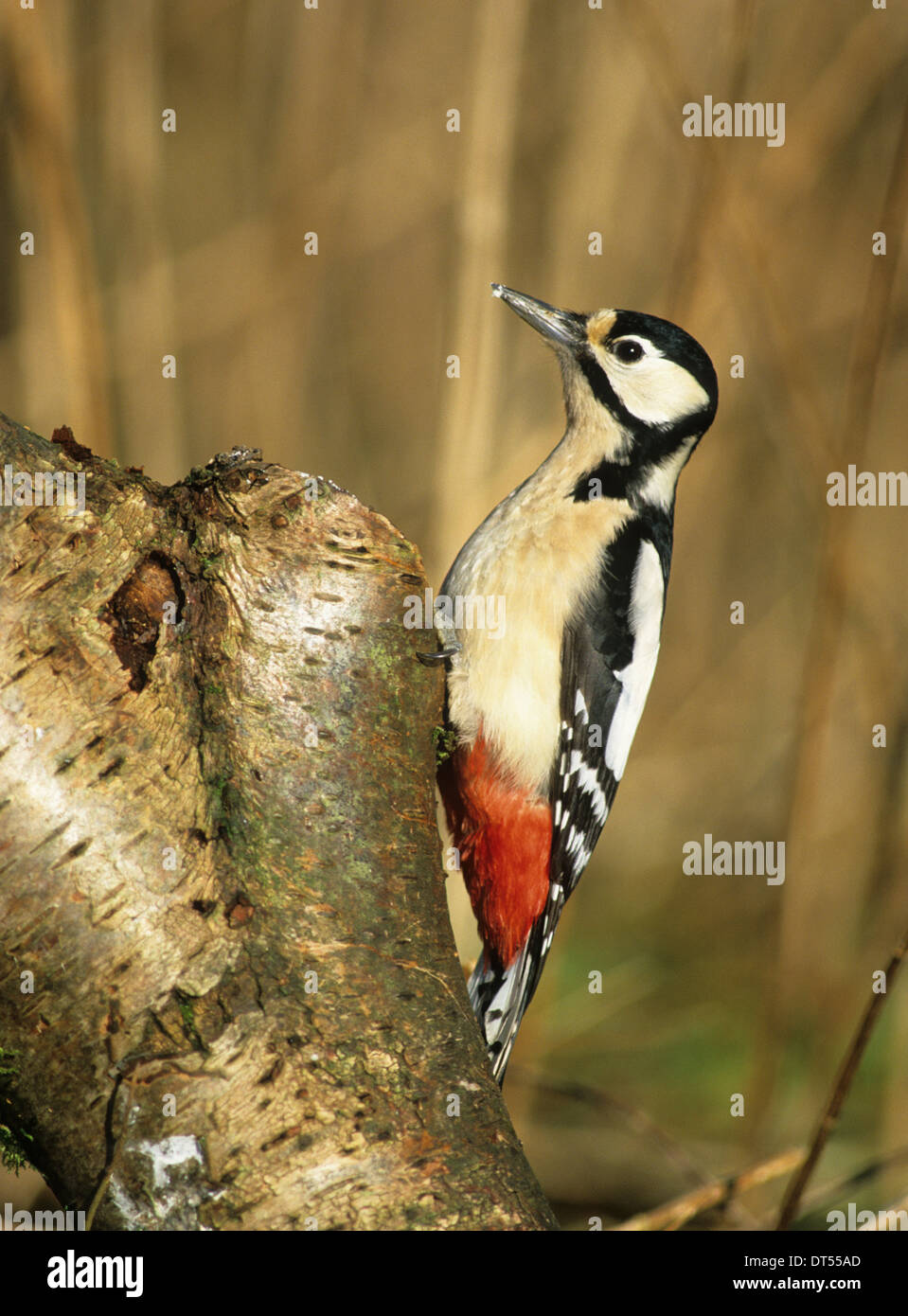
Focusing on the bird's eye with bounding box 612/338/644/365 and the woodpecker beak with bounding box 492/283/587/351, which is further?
the woodpecker beak with bounding box 492/283/587/351

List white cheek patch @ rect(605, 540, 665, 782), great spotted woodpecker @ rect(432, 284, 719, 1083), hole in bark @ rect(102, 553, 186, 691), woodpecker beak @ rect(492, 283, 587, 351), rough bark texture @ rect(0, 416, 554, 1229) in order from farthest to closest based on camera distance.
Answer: woodpecker beak @ rect(492, 283, 587, 351) < white cheek patch @ rect(605, 540, 665, 782) < great spotted woodpecker @ rect(432, 284, 719, 1083) < hole in bark @ rect(102, 553, 186, 691) < rough bark texture @ rect(0, 416, 554, 1229)

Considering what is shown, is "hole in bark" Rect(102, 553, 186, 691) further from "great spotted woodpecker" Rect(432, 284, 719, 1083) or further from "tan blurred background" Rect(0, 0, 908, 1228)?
"tan blurred background" Rect(0, 0, 908, 1228)

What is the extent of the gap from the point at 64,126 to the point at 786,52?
117 inches

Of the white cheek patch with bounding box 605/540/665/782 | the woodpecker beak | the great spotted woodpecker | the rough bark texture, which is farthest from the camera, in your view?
the woodpecker beak

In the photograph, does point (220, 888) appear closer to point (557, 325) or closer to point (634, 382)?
point (634, 382)

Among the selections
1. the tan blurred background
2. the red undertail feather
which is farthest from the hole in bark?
the tan blurred background

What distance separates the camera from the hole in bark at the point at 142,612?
160 centimetres

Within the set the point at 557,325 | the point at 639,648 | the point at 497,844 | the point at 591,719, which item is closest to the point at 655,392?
the point at 557,325

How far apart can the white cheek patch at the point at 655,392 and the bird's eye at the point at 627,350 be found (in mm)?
16

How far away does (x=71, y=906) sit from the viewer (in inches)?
58.3

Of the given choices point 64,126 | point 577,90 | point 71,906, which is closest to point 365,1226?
point 71,906

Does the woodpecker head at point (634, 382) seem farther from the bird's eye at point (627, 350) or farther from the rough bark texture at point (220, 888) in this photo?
the rough bark texture at point (220, 888)

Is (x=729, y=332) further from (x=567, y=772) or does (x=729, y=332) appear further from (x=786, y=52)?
(x=567, y=772)

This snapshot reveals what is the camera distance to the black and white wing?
8.97 feet
